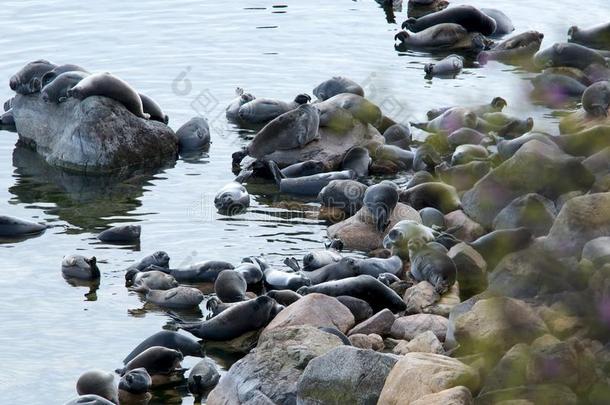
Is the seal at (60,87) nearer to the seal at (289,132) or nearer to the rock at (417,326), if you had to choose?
the seal at (289,132)

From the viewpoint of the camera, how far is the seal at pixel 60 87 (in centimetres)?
1677

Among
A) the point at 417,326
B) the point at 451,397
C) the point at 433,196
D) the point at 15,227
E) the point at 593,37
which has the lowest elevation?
the point at 593,37

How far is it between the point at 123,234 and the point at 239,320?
3120 mm

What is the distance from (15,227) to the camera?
13.8m

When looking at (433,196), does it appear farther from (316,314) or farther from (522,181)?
(316,314)

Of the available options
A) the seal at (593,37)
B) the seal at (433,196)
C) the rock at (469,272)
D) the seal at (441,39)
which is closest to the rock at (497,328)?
the rock at (469,272)

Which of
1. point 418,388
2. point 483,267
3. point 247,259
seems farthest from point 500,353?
point 247,259

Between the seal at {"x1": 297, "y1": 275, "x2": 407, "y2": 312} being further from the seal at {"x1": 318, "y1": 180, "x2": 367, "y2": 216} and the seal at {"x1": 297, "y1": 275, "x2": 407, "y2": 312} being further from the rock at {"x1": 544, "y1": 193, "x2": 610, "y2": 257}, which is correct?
the seal at {"x1": 318, "y1": 180, "x2": 367, "y2": 216}

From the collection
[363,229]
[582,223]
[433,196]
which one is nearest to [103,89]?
[363,229]

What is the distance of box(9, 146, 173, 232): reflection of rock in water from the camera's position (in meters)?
14.6

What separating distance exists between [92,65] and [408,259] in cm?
1002

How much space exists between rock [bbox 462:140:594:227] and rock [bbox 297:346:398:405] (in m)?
4.39

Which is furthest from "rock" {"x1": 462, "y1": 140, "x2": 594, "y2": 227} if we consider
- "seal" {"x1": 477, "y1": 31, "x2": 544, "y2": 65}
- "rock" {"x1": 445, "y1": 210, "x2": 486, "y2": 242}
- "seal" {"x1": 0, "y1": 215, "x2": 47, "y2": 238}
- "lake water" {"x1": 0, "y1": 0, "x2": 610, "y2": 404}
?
"seal" {"x1": 477, "y1": 31, "x2": 544, "y2": 65}

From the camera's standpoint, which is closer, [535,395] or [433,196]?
[535,395]
